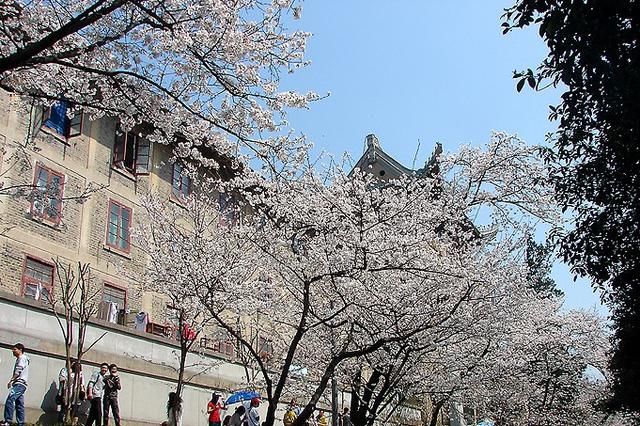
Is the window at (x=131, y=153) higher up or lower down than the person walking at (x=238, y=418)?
higher up

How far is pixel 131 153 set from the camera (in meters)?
26.0

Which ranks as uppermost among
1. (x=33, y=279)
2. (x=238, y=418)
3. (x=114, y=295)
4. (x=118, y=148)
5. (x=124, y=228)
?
(x=118, y=148)

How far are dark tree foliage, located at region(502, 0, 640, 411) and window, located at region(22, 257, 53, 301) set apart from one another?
1566 centimetres

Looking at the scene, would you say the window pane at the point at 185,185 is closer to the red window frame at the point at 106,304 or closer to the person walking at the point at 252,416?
the red window frame at the point at 106,304

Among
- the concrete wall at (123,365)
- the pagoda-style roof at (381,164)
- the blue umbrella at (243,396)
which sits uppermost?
the pagoda-style roof at (381,164)

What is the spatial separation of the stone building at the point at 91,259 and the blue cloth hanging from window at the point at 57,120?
Result: 4 centimetres

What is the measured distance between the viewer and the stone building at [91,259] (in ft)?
55.6

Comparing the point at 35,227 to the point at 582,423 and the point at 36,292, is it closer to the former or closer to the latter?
the point at 36,292

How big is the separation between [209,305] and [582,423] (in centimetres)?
2994

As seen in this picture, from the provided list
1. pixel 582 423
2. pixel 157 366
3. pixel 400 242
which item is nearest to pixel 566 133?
pixel 400 242

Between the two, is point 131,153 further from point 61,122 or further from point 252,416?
point 252,416

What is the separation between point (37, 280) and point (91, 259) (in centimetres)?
230

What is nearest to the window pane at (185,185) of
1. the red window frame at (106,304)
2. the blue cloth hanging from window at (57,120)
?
the red window frame at (106,304)

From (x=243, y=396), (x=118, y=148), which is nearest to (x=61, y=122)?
(x=118, y=148)
